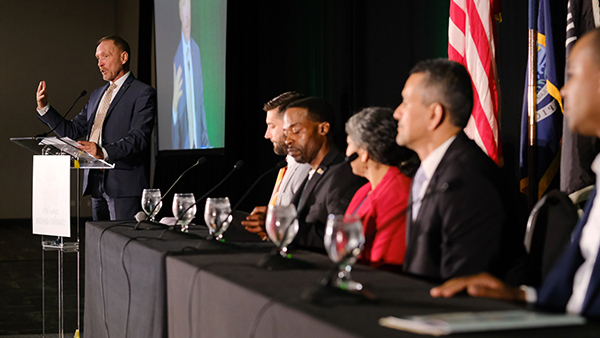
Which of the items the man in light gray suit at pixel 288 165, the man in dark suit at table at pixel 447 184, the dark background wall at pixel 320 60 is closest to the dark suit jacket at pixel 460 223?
the man in dark suit at table at pixel 447 184

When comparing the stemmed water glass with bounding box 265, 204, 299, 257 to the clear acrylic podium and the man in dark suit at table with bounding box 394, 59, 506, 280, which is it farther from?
the clear acrylic podium

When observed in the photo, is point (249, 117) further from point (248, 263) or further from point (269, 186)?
point (248, 263)

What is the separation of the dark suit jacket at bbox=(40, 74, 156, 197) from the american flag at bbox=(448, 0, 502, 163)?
5.82ft

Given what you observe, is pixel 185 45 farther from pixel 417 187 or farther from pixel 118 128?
pixel 417 187

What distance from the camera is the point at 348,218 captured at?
4.25 feet

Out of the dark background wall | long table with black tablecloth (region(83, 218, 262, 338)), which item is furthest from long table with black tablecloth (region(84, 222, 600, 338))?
the dark background wall

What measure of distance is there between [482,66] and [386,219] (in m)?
1.31

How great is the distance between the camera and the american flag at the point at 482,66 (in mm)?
2975

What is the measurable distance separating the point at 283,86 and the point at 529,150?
2671 mm

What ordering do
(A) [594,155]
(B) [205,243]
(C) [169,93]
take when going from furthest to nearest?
(C) [169,93] < (A) [594,155] < (B) [205,243]

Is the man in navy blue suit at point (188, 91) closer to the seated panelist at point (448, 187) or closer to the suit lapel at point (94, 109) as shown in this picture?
the suit lapel at point (94, 109)

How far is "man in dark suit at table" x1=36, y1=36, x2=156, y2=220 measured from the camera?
11.9 ft

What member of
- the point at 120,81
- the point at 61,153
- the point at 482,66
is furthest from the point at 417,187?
the point at 120,81

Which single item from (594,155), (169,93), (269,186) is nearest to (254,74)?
(269,186)
